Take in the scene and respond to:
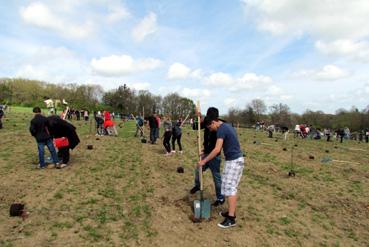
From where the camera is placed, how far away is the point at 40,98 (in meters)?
90.1

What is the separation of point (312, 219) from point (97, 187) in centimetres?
546

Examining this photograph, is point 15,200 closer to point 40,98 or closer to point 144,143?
point 144,143

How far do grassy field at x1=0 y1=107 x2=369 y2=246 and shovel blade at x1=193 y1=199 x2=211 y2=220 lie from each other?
0.16 metres

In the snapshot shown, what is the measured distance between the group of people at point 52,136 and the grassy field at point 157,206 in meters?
0.41

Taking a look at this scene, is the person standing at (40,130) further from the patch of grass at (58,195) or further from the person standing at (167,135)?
the person standing at (167,135)

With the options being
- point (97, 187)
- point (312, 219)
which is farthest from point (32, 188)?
point (312, 219)

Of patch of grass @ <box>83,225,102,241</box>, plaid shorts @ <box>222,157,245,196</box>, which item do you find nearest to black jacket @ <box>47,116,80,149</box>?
A: patch of grass @ <box>83,225,102,241</box>

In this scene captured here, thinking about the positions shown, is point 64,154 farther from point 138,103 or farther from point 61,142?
point 138,103

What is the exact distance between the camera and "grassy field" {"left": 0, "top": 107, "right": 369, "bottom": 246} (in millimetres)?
5863

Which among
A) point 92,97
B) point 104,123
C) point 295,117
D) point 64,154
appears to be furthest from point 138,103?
point 64,154

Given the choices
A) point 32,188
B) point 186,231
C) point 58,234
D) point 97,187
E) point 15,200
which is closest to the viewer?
point 58,234

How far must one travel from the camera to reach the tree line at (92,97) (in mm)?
83938

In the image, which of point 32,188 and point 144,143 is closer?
point 32,188

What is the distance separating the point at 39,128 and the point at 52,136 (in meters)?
0.48
